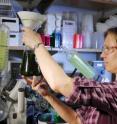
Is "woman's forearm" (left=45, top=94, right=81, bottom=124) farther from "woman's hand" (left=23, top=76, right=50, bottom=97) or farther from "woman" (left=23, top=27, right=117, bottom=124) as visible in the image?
"woman" (left=23, top=27, right=117, bottom=124)

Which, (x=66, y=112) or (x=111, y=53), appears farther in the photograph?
(x=66, y=112)

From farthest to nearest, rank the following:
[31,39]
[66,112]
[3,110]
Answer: [3,110] → [66,112] → [31,39]

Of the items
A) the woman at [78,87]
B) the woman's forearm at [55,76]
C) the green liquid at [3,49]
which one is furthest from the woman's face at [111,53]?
the green liquid at [3,49]

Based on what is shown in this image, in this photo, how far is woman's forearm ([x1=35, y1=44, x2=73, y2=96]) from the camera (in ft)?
3.50

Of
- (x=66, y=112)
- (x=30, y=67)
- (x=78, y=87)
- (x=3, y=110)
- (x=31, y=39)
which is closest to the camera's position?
(x=78, y=87)

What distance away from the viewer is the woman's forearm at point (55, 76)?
107 centimetres

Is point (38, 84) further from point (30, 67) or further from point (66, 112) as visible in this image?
point (66, 112)

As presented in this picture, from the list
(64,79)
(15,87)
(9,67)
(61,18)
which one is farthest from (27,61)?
(61,18)

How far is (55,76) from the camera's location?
42.4 inches

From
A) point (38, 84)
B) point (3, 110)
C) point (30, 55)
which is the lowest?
point (3, 110)

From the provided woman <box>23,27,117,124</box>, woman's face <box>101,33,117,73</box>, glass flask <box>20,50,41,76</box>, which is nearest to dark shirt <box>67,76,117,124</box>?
woman <box>23,27,117,124</box>

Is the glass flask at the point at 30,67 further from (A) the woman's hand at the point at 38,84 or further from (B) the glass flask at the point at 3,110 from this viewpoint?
(B) the glass flask at the point at 3,110

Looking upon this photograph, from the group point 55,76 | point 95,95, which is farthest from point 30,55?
point 95,95

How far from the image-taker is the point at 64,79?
107 centimetres
